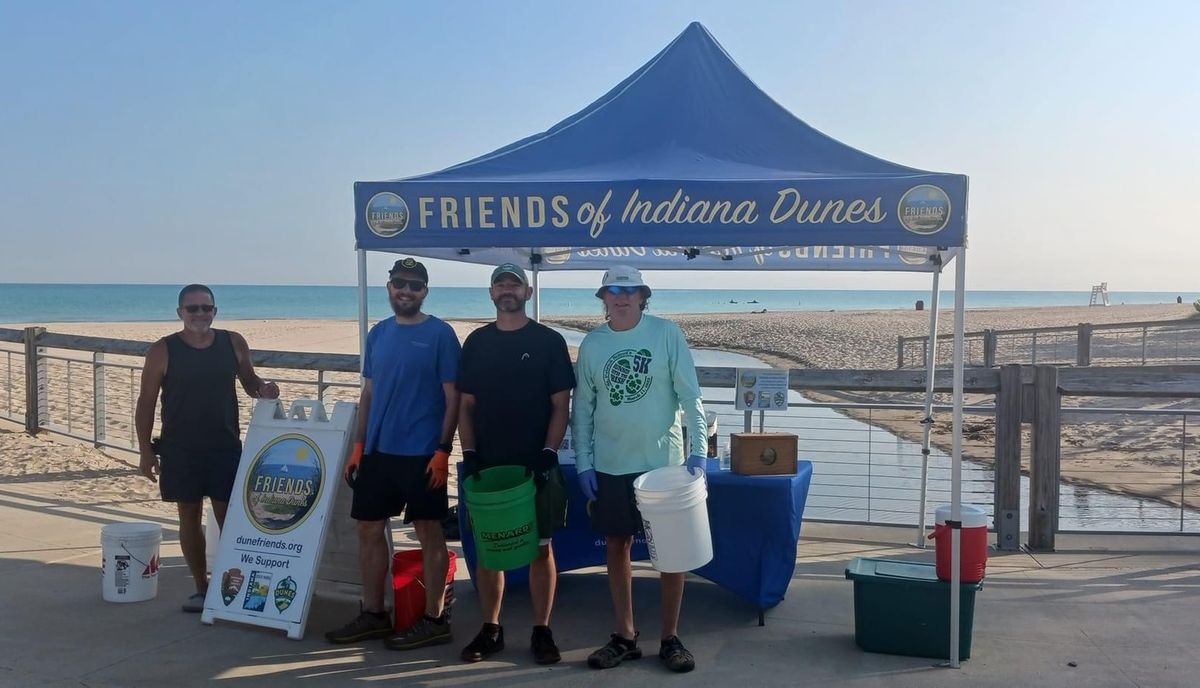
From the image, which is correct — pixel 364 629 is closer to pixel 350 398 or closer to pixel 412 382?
pixel 412 382

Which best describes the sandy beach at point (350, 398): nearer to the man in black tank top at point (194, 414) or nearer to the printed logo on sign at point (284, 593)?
the man in black tank top at point (194, 414)

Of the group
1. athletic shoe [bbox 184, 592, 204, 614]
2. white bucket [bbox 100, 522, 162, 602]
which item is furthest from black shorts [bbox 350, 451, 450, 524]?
white bucket [bbox 100, 522, 162, 602]

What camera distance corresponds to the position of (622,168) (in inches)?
186

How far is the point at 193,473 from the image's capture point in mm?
4832

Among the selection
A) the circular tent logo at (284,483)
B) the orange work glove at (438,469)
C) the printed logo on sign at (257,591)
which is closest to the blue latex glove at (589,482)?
the orange work glove at (438,469)

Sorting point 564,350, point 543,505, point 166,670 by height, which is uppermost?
point 564,350

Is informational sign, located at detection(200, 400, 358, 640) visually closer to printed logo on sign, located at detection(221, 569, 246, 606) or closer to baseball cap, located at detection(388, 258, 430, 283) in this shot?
printed logo on sign, located at detection(221, 569, 246, 606)

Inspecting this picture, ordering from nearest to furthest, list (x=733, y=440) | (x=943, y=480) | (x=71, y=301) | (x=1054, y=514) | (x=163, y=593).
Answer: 1. (x=733, y=440)
2. (x=163, y=593)
3. (x=1054, y=514)
4. (x=943, y=480)
5. (x=71, y=301)

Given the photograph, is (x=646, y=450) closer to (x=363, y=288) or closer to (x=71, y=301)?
Result: (x=363, y=288)

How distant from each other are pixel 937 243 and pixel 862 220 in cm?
34

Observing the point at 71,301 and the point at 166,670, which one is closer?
the point at 166,670

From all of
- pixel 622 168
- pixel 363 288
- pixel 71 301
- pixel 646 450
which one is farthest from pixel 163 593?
pixel 71 301

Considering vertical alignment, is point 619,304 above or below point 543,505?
above

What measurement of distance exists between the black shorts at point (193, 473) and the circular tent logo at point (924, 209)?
11.9ft
